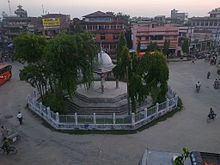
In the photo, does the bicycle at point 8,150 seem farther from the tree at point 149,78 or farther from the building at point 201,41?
the building at point 201,41

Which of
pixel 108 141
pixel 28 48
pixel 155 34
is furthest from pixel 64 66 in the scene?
pixel 155 34

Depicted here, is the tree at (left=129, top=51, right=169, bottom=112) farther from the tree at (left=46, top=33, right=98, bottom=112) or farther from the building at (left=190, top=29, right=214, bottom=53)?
the building at (left=190, top=29, right=214, bottom=53)

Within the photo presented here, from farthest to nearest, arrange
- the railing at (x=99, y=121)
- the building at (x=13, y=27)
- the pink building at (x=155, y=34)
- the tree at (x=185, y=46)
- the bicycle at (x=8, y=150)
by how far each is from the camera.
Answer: the building at (x=13, y=27), the tree at (x=185, y=46), the pink building at (x=155, y=34), the railing at (x=99, y=121), the bicycle at (x=8, y=150)

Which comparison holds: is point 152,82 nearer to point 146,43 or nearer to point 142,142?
point 142,142

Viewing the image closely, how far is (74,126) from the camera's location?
59.8 ft

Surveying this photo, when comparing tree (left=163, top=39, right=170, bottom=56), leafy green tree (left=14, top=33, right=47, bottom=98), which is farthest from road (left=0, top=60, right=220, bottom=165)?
tree (left=163, top=39, right=170, bottom=56)

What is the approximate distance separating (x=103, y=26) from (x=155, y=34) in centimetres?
1077

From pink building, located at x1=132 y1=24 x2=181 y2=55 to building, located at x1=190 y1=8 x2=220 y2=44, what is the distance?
57.2 feet

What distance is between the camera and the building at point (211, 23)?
200ft

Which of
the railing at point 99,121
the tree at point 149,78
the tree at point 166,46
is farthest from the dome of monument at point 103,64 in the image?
the tree at point 166,46

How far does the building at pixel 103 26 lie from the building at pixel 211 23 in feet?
Result: 85.5

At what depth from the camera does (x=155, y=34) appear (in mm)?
49062

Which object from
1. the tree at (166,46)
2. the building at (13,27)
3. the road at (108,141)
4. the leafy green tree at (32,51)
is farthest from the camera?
the building at (13,27)

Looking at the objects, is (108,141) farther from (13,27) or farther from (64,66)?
(13,27)
